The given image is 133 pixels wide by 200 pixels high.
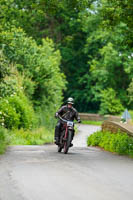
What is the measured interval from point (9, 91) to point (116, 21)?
455 cm

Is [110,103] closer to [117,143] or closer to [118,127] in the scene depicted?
[118,127]

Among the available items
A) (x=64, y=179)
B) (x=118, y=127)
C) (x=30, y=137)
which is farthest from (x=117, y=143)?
(x=30, y=137)

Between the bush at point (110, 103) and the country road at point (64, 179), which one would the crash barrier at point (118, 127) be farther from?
the bush at point (110, 103)

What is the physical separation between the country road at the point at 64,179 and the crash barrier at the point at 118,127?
4662mm

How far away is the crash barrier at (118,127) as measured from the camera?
1793cm

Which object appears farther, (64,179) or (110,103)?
(110,103)

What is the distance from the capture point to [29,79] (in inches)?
1235

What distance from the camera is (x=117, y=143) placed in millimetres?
16484

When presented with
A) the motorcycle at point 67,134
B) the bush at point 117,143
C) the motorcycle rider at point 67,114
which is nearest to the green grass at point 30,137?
the bush at point 117,143

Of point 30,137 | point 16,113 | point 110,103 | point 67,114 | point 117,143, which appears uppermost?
point 67,114

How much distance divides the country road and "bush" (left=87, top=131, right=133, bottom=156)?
2406mm

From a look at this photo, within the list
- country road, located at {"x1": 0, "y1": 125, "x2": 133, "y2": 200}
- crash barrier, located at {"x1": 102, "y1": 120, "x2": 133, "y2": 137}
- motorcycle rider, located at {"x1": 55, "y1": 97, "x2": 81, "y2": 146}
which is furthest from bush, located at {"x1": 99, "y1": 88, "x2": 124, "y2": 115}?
country road, located at {"x1": 0, "y1": 125, "x2": 133, "y2": 200}

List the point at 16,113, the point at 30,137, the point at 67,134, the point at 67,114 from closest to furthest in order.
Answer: the point at 67,134 → the point at 67,114 → the point at 30,137 → the point at 16,113

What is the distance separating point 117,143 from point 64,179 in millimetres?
7202
